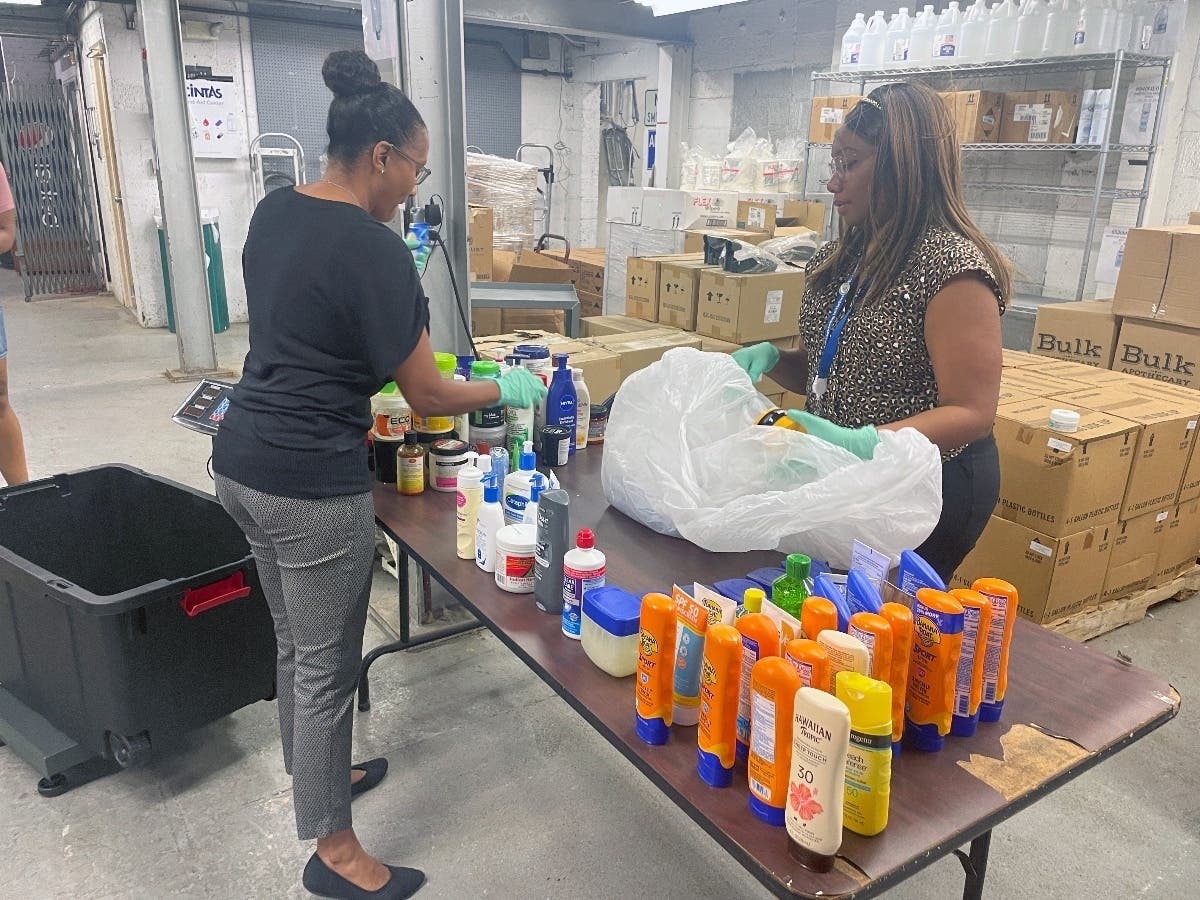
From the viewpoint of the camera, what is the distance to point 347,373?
138 cm

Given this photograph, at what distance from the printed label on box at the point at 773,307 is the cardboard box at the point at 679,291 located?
0.33 meters

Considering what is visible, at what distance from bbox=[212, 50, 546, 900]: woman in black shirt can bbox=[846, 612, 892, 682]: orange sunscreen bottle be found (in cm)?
77

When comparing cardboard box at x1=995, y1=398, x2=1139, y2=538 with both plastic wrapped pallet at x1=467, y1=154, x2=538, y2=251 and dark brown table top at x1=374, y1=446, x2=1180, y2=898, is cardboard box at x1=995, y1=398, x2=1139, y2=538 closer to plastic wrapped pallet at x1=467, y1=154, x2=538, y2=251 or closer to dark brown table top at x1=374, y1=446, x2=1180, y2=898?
dark brown table top at x1=374, y1=446, x2=1180, y2=898

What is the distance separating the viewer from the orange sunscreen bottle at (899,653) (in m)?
1.02

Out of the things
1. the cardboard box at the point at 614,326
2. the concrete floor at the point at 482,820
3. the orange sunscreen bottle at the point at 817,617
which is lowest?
the concrete floor at the point at 482,820

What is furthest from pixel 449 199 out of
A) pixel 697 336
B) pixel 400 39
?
pixel 697 336

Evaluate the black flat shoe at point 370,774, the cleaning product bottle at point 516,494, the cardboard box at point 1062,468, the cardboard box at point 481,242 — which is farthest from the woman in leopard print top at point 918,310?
the cardboard box at point 481,242

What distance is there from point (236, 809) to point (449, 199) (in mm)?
1834

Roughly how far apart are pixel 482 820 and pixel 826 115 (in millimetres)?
4660

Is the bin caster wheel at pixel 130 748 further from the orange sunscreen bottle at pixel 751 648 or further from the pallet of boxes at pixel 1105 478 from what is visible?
the pallet of boxes at pixel 1105 478

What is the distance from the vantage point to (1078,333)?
12.2 ft

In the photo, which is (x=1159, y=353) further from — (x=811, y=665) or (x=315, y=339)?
(x=315, y=339)

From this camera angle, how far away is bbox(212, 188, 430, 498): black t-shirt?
1.29 m

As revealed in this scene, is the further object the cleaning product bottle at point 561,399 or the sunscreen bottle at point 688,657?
the cleaning product bottle at point 561,399
